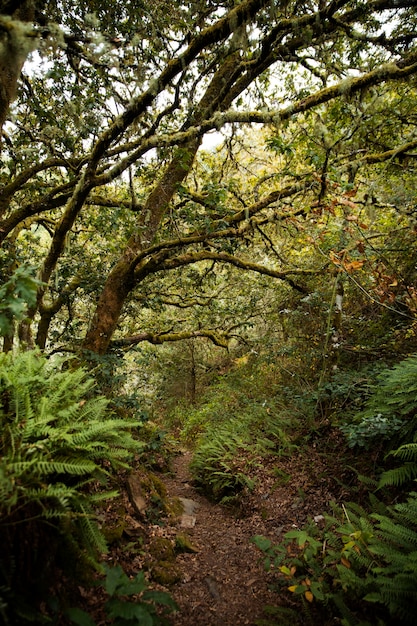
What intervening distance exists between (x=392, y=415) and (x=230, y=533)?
117 inches

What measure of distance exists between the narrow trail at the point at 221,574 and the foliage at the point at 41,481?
1.49m

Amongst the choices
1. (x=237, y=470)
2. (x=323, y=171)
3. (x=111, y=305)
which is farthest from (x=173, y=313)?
(x=323, y=171)

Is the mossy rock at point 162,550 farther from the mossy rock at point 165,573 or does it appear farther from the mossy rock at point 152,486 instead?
the mossy rock at point 152,486

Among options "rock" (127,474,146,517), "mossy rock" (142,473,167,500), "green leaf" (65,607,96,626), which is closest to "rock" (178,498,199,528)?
"mossy rock" (142,473,167,500)

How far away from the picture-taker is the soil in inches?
132

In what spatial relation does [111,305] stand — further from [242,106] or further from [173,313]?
[173,313]

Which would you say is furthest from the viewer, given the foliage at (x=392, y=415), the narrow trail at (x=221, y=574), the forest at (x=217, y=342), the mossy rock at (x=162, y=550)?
the foliage at (x=392, y=415)

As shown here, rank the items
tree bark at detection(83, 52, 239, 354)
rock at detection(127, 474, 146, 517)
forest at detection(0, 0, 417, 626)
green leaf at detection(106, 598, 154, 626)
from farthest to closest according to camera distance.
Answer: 1. tree bark at detection(83, 52, 239, 354)
2. rock at detection(127, 474, 146, 517)
3. forest at detection(0, 0, 417, 626)
4. green leaf at detection(106, 598, 154, 626)

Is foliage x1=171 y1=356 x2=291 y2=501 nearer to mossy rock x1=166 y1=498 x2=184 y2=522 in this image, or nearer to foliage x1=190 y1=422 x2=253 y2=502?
foliage x1=190 y1=422 x2=253 y2=502

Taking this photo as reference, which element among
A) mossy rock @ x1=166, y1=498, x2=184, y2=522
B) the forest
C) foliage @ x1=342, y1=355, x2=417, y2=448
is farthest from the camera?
mossy rock @ x1=166, y1=498, x2=184, y2=522

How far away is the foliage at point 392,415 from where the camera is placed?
4168 millimetres

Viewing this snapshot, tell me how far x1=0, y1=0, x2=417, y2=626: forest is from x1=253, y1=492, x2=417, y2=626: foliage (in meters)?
0.02

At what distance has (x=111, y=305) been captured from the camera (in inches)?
255

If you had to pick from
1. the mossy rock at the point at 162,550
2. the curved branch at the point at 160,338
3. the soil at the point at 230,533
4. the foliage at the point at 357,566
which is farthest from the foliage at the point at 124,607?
the curved branch at the point at 160,338
